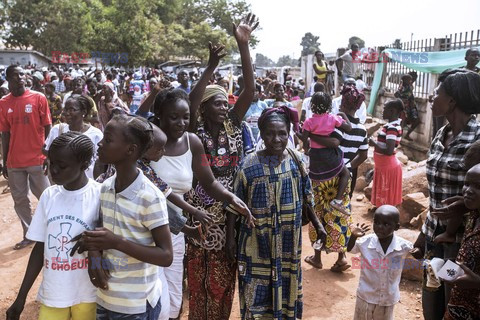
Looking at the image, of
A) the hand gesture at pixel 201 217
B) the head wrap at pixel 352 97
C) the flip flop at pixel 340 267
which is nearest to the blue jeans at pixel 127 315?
the hand gesture at pixel 201 217

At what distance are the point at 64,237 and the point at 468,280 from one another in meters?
1.89

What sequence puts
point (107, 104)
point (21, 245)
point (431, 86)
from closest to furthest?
point (21, 245) < point (107, 104) < point (431, 86)

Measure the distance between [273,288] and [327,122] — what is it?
196 centimetres

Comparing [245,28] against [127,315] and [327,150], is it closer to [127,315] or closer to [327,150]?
[327,150]

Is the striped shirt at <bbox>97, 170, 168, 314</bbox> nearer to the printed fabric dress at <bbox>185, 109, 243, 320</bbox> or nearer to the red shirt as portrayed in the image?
the printed fabric dress at <bbox>185, 109, 243, 320</bbox>

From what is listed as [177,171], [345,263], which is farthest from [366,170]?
[177,171]

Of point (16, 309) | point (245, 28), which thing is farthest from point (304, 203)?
point (16, 309)

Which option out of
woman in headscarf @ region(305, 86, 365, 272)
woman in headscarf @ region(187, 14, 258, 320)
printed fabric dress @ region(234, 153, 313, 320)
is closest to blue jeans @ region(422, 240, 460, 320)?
printed fabric dress @ region(234, 153, 313, 320)

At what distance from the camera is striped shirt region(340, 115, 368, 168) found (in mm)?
4660

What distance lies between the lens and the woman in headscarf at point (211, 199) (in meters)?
3.02

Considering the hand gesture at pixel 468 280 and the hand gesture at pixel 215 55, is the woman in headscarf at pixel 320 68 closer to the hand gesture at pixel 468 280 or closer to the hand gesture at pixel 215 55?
the hand gesture at pixel 215 55

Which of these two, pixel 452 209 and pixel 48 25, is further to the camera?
pixel 48 25

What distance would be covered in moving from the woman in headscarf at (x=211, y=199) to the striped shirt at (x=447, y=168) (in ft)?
4.16

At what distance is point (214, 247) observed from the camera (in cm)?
301
